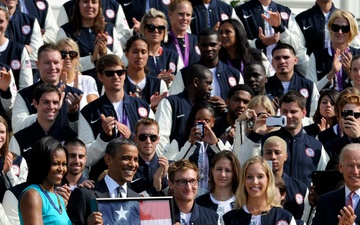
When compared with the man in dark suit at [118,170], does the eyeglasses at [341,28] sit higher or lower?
higher

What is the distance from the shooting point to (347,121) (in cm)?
1395

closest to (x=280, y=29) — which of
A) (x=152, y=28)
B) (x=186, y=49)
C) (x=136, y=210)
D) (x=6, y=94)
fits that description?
(x=186, y=49)

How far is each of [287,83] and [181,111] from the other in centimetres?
192

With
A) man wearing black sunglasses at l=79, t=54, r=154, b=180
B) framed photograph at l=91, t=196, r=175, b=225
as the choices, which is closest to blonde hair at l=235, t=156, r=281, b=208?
framed photograph at l=91, t=196, r=175, b=225

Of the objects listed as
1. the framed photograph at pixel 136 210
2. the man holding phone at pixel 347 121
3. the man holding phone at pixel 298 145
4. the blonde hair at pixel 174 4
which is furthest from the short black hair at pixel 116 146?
the blonde hair at pixel 174 4

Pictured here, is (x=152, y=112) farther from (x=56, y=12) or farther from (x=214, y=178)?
(x=56, y=12)

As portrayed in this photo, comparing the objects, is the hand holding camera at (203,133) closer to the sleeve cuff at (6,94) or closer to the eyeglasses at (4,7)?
the sleeve cuff at (6,94)

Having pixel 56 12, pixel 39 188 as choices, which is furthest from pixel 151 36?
pixel 39 188

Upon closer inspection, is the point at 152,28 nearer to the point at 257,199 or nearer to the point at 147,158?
the point at 147,158

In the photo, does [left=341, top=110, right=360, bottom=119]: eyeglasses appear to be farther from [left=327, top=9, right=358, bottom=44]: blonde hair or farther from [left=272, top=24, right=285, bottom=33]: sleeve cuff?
[left=272, top=24, right=285, bottom=33]: sleeve cuff

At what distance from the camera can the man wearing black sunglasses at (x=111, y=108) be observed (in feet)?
45.6

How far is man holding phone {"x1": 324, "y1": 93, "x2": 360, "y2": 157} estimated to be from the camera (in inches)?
549

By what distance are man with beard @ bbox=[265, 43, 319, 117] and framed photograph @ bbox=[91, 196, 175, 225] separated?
5224mm

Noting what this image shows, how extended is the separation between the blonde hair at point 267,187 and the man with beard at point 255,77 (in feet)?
10.8
